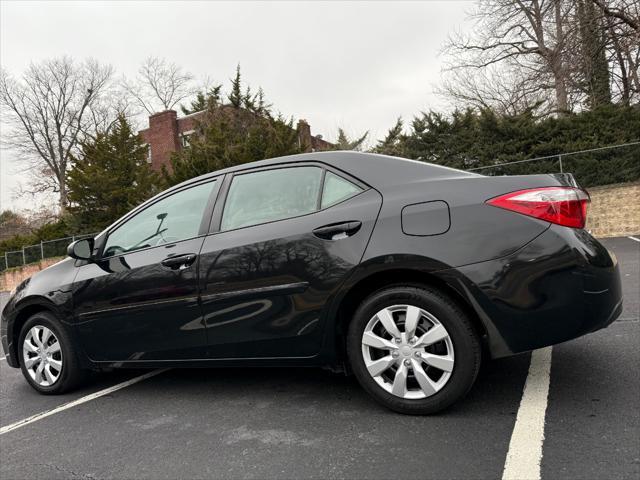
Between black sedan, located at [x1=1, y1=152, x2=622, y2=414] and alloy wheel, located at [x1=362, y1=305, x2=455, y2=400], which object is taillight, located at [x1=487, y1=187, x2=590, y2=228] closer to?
black sedan, located at [x1=1, y1=152, x2=622, y2=414]

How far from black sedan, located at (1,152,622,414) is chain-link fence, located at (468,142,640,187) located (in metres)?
11.1

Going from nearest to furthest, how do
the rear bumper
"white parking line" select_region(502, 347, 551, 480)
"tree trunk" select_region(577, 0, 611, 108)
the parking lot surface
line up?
"white parking line" select_region(502, 347, 551, 480)
the parking lot surface
the rear bumper
"tree trunk" select_region(577, 0, 611, 108)

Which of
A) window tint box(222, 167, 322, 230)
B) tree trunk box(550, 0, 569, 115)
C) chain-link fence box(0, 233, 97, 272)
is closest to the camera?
window tint box(222, 167, 322, 230)

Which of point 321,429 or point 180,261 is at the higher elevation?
point 180,261

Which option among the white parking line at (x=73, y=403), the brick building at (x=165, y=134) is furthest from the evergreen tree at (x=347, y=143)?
the white parking line at (x=73, y=403)

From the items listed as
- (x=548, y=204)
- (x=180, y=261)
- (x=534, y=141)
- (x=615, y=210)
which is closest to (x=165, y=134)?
(x=534, y=141)

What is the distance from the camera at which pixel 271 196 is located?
328 centimetres

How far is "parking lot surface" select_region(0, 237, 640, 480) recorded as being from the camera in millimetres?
2309

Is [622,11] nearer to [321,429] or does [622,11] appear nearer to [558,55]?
[558,55]

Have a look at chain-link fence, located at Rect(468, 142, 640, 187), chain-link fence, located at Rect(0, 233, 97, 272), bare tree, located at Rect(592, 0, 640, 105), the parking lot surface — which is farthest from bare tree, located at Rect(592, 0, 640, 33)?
chain-link fence, located at Rect(0, 233, 97, 272)

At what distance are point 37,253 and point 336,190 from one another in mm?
27678

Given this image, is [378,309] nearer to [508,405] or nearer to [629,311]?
[508,405]

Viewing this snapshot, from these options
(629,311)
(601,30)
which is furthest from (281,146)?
(629,311)

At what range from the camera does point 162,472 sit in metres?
2.48
